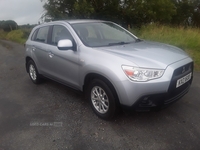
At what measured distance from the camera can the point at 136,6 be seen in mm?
19391

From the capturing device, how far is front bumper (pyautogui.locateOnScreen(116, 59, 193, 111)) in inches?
113

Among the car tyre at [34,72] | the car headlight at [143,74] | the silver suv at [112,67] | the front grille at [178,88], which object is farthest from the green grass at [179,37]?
the car tyre at [34,72]

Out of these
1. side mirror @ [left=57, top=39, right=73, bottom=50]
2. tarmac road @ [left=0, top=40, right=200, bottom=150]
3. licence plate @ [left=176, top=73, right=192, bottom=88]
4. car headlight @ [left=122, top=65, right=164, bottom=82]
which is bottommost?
tarmac road @ [left=0, top=40, right=200, bottom=150]

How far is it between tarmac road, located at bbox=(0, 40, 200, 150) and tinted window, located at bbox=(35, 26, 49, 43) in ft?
4.56

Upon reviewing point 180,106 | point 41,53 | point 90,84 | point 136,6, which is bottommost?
point 180,106

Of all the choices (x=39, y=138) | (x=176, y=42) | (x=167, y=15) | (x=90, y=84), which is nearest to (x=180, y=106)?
(x=90, y=84)

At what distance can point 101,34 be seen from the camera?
429 centimetres

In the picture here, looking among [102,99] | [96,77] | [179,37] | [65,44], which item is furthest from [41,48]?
[179,37]

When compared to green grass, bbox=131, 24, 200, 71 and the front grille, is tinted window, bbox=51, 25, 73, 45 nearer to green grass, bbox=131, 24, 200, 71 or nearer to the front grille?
the front grille

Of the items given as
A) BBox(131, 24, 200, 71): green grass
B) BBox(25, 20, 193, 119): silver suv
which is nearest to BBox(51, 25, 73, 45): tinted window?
BBox(25, 20, 193, 119): silver suv

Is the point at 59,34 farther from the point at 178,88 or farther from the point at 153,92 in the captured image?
the point at 178,88

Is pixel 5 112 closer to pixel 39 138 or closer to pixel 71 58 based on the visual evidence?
pixel 39 138

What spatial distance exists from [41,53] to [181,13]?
113 feet

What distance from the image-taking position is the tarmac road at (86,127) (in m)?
2.89
